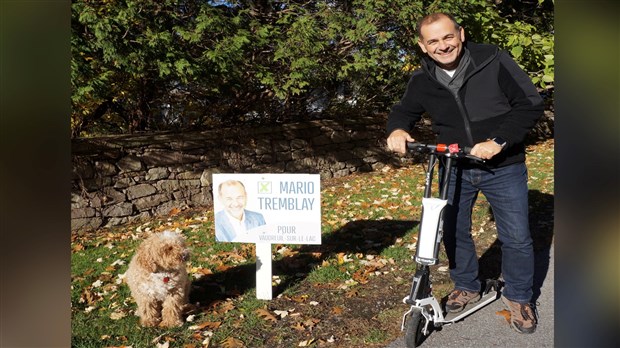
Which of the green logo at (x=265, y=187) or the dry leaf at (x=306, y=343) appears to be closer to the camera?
the dry leaf at (x=306, y=343)

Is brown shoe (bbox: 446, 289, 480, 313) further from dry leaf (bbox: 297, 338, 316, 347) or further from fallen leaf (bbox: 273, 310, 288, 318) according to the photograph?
fallen leaf (bbox: 273, 310, 288, 318)

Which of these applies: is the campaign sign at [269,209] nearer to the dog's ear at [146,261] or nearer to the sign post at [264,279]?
the sign post at [264,279]

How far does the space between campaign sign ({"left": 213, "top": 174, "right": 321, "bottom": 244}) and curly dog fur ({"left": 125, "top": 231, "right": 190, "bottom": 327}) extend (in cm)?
66

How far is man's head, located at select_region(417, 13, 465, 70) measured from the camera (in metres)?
2.91

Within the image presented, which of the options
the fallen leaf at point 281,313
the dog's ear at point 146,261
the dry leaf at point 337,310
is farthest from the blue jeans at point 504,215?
the dog's ear at point 146,261

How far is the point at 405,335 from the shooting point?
3.03 m

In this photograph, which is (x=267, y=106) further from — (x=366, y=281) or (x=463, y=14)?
(x=366, y=281)

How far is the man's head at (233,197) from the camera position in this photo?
414cm

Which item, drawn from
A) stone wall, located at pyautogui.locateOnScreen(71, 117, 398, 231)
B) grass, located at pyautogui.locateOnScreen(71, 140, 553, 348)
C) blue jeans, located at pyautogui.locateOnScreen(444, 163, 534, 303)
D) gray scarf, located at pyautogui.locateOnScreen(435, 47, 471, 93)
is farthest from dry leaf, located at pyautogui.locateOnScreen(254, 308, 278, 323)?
stone wall, located at pyautogui.locateOnScreen(71, 117, 398, 231)

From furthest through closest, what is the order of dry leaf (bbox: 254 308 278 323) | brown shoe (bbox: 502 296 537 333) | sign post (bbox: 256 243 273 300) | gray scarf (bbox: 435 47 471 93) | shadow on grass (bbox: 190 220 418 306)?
shadow on grass (bbox: 190 220 418 306) < sign post (bbox: 256 243 273 300) < dry leaf (bbox: 254 308 278 323) < brown shoe (bbox: 502 296 537 333) < gray scarf (bbox: 435 47 471 93)

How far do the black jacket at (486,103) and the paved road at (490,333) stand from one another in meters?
1.11
